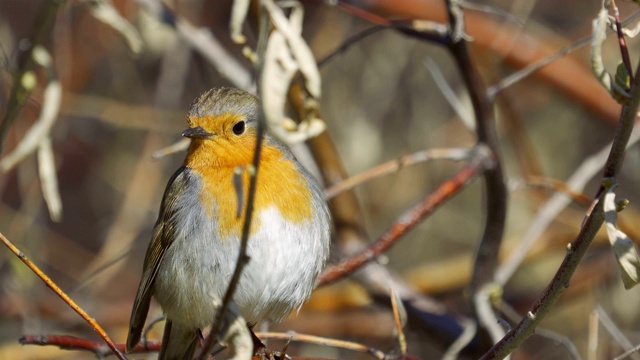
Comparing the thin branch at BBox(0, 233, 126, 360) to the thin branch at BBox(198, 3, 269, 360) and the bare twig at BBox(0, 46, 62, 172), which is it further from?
the bare twig at BBox(0, 46, 62, 172)

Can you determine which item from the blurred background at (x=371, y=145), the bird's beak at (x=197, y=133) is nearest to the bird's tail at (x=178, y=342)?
the bird's beak at (x=197, y=133)

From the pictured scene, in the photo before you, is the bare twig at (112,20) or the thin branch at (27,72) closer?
the thin branch at (27,72)

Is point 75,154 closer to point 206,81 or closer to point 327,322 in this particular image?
point 206,81

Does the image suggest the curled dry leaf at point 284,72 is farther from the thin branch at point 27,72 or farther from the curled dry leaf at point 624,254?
the thin branch at point 27,72

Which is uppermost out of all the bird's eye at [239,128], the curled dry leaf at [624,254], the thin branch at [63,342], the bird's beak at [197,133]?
the bird's eye at [239,128]

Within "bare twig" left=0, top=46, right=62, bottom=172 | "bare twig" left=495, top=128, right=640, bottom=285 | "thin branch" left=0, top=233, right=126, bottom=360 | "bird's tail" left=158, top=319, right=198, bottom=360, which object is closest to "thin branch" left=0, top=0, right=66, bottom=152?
"bare twig" left=0, top=46, right=62, bottom=172

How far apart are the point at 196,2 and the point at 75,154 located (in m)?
1.51

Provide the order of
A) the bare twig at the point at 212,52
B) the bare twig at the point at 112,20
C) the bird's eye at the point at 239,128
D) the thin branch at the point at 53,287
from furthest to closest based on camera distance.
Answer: the bare twig at the point at 212,52
the bird's eye at the point at 239,128
the bare twig at the point at 112,20
the thin branch at the point at 53,287

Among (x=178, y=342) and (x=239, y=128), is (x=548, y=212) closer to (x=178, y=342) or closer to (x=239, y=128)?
(x=239, y=128)

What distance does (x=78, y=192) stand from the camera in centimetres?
661

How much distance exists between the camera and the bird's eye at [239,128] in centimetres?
294

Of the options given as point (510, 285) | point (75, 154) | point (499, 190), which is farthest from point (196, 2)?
point (499, 190)

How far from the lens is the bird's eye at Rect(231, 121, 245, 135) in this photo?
9.63 feet

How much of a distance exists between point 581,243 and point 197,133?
1.54 meters
